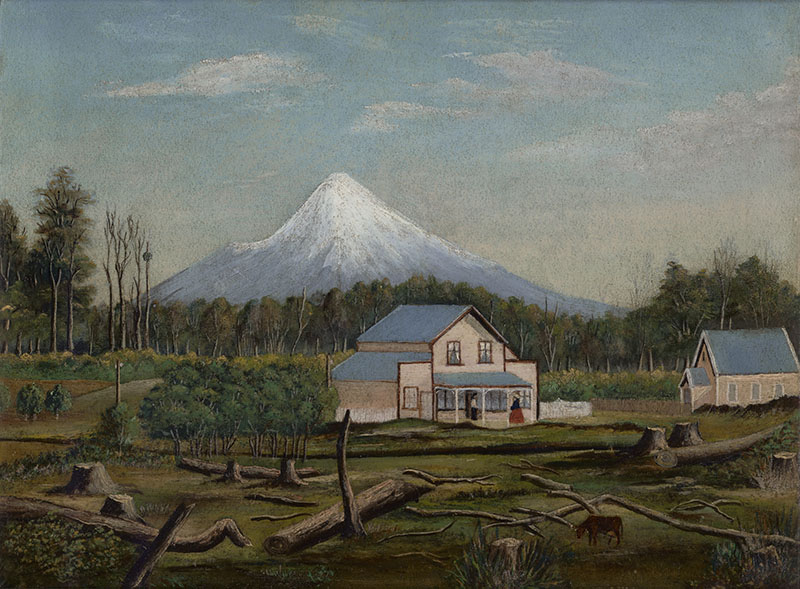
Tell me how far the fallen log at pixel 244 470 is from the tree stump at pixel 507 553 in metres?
1.55

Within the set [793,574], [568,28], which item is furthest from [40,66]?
[793,574]

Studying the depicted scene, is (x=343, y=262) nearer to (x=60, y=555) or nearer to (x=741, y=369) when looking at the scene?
(x=60, y=555)

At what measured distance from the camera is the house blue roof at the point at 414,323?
22.7 ft

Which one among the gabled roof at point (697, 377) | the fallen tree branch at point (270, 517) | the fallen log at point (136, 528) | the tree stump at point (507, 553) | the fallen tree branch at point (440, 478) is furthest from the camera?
the gabled roof at point (697, 377)

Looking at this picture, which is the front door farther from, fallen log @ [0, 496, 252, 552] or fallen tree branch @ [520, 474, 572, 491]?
fallen log @ [0, 496, 252, 552]

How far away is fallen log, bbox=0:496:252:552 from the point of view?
6.39m

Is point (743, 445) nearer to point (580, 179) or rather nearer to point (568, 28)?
point (580, 179)

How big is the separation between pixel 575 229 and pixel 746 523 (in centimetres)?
275

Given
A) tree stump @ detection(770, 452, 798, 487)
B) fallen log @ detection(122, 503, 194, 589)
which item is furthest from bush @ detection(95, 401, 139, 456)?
tree stump @ detection(770, 452, 798, 487)

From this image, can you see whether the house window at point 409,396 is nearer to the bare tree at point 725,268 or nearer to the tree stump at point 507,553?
the tree stump at point 507,553

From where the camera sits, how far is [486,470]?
6.75m

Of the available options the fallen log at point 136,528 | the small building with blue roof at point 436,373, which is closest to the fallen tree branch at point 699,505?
the small building with blue roof at point 436,373

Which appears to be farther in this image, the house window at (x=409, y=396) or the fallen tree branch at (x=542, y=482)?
the house window at (x=409, y=396)

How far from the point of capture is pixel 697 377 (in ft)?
22.7
